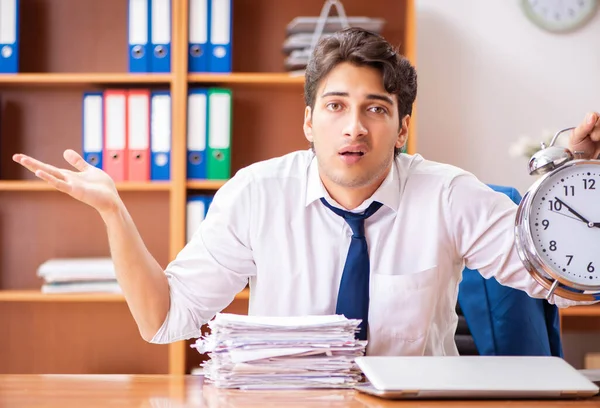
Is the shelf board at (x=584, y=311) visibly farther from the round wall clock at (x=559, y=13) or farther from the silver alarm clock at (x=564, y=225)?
the silver alarm clock at (x=564, y=225)

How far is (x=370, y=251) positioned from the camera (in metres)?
1.73

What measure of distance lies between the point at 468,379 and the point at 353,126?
0.66 meters

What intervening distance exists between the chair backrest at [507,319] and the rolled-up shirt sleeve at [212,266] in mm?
556

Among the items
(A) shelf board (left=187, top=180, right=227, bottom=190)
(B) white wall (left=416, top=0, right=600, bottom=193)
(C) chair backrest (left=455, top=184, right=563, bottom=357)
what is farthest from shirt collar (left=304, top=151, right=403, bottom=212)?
(B) white wall (left=416, top=0, right=600, bottom=193)

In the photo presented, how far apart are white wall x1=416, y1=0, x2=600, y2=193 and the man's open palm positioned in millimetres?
1981

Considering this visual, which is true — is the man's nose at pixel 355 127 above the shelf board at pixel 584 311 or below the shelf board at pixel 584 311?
above

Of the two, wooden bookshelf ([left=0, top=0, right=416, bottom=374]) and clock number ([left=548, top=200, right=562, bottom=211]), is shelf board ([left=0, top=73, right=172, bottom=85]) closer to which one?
wooden bookshelf ([left=0, top=0, right=416, bottom=374])

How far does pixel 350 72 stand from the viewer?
1721mm

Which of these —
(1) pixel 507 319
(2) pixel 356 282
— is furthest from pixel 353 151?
(1) pixel 507 319

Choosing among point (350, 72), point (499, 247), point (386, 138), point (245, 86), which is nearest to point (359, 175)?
point (386, 138)

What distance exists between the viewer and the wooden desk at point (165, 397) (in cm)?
114

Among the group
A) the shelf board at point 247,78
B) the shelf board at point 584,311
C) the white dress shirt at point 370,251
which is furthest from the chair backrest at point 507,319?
the shelf board at point 247,78

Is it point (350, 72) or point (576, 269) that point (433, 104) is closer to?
point (350, 72)

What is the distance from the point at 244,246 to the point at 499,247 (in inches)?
23.0
